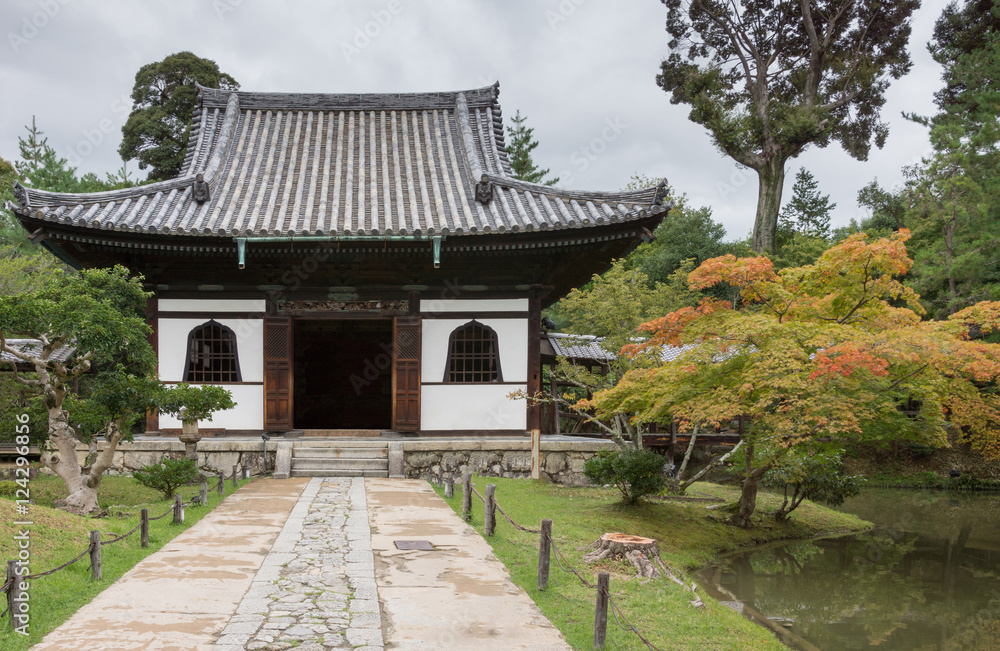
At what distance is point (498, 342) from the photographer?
51.3ft

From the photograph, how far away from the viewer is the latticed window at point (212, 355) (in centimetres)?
1547

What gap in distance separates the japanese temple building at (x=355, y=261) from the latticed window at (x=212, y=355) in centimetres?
4

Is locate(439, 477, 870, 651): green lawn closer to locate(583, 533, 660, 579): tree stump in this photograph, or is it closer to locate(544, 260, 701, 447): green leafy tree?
locate(583, 533, 660, 579): tree stump

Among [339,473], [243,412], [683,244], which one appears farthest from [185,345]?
[683,244]

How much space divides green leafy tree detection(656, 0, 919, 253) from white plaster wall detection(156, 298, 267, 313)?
22825 millimetres

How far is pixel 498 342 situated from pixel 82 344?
26.8ft

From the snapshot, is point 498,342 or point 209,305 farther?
point 498,342

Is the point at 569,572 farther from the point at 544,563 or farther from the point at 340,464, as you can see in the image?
the point at 340,464

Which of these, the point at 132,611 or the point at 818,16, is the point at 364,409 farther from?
the point at 818,16

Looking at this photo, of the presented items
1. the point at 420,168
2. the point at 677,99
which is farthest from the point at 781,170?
the point at 420,168

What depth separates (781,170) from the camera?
104 feet

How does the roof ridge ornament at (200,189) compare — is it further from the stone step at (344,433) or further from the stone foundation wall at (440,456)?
the stone step at (344,433)

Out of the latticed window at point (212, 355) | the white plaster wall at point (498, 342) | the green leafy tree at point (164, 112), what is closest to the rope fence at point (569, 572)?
the white plaster wall at point (498, 342)

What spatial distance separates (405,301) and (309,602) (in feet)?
32.1
